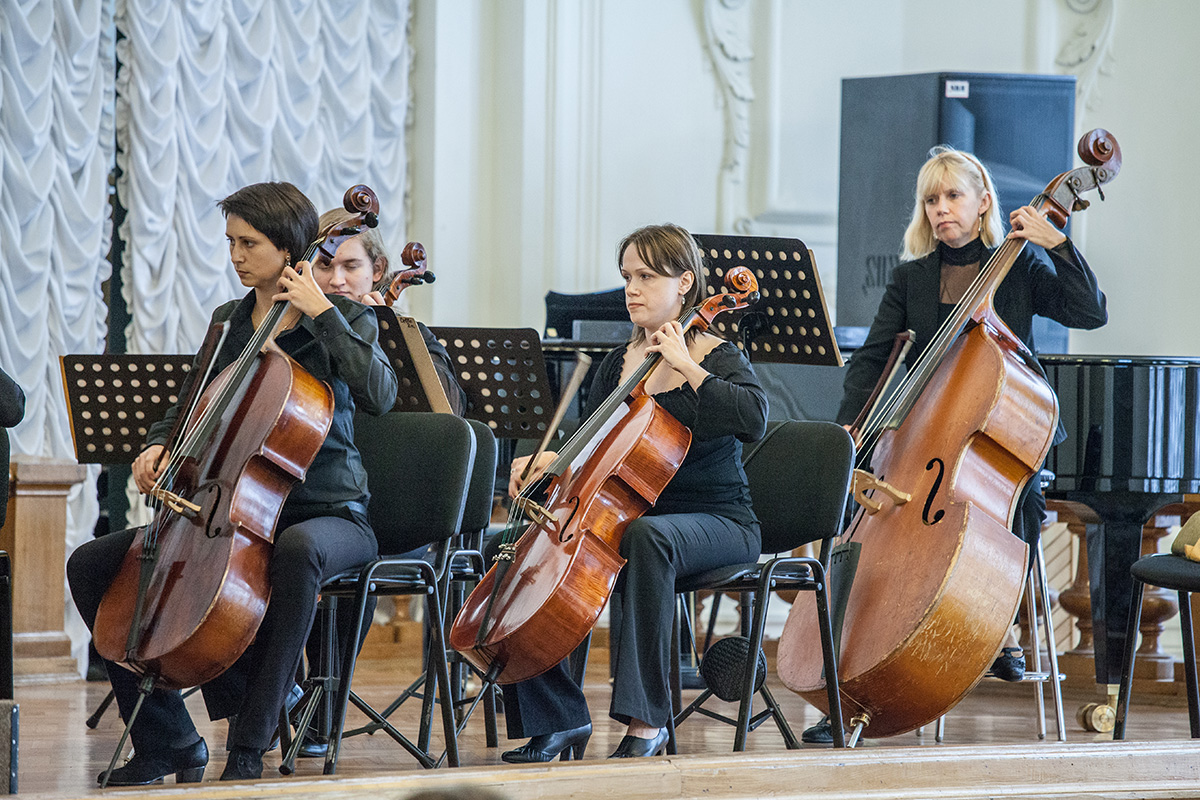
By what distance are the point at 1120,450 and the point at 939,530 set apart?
1.23 m

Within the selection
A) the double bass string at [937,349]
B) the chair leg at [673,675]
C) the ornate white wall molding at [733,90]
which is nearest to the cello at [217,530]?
the chair leg at [673,675]

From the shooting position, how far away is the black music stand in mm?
3010

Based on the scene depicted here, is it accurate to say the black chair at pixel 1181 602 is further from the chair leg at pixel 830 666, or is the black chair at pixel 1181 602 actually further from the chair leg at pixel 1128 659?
the chair leg at pixel 830 666

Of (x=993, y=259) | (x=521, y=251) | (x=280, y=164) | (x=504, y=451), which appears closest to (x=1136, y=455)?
(x=993, y=259)

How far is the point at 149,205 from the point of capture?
4.85 metres

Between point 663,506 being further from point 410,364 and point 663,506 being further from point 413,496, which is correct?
point 410,364

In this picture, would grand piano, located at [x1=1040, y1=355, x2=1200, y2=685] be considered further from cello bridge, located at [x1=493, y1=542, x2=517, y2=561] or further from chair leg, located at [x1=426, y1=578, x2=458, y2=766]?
chair leg, located at [x1=426, y1=578, x2=458, y2=766]

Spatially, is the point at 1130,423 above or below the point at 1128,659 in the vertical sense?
above

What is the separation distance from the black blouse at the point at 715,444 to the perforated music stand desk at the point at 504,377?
43cm

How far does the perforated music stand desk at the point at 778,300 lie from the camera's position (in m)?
3.21

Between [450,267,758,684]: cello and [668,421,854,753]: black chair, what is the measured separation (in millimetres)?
229

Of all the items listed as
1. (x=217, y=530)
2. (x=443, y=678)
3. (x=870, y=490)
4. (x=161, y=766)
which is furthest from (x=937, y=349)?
(x=161, y=766)

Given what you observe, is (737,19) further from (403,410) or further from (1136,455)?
(403,410)

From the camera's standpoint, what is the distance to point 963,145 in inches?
215
